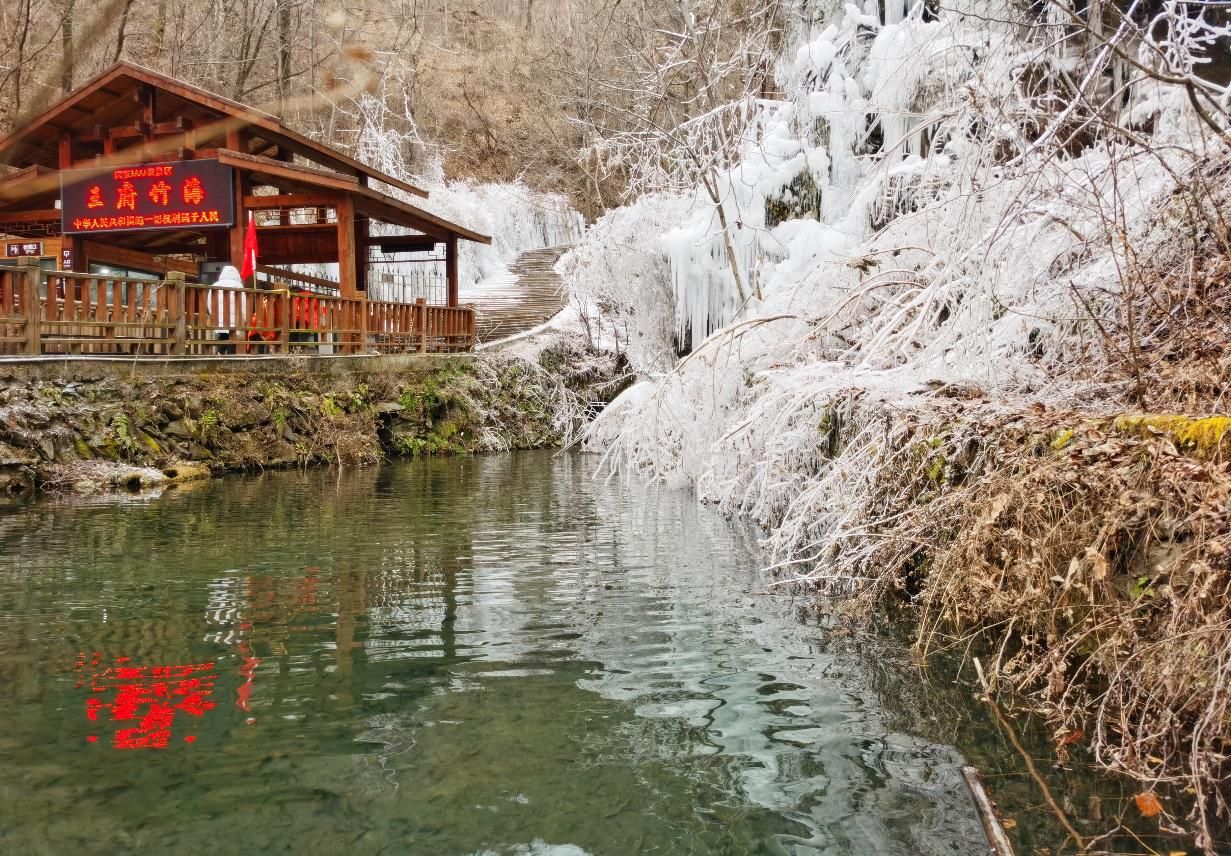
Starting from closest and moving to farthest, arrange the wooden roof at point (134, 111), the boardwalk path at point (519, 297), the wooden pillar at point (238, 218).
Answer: the wooden roof at point (134, 111), the wooden pillar at point (238, 218), the boardwalk path at point (519, 297)

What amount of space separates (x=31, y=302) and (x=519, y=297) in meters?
18.4

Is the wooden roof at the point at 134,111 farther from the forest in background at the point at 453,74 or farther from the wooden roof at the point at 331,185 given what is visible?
the forest in background at the point at 453,74

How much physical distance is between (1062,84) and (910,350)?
223 cm

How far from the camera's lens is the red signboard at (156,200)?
17.0 metres

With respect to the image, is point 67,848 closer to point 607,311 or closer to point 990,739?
point 990,739

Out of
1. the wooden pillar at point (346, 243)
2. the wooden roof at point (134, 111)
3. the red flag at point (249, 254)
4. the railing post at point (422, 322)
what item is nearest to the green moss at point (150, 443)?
the red flag at point (249, 254)

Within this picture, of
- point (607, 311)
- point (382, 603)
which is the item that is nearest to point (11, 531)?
point (382, 603)

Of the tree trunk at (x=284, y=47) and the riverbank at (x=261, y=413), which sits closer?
the riverbank at (x=261, y=413)

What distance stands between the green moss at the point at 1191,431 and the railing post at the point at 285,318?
14.7 meters

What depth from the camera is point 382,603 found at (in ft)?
22.6

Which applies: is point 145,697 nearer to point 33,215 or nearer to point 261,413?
point 261,413

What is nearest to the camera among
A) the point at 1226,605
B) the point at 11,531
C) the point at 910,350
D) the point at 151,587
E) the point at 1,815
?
the point at 1226,605

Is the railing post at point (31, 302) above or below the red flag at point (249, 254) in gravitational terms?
below

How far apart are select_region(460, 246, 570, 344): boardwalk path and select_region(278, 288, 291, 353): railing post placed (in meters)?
9.29
